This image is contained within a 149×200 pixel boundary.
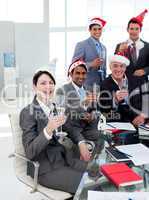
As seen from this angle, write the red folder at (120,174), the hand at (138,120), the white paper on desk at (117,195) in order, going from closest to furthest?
the white paper on desk at (117,195) < the red folder at (120,174) < the hand at (138,120)

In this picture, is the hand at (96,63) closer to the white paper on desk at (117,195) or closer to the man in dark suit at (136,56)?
→ the man in dark suit at (136,56)

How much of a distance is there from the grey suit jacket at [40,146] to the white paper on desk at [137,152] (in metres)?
0.33

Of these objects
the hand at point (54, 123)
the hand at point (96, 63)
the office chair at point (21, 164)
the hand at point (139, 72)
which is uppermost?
the hand at point (96, 63)

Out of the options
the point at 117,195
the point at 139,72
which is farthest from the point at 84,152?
the point at 139,72

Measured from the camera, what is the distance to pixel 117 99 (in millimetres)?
2885

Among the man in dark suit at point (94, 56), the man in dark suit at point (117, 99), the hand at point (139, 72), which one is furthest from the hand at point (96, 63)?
the man in dark suit at point (117, 99)

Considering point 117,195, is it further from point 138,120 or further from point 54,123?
Answer: point 138,120

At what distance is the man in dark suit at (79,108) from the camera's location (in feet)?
8.80

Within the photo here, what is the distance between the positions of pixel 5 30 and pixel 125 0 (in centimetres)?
246

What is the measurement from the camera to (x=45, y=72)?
7.84 feet

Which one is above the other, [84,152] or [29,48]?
[29,48]

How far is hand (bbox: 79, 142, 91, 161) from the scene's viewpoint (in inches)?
92.0

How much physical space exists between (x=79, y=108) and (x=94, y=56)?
1153 millimetres

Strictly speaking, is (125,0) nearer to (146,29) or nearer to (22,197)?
(146,29)
